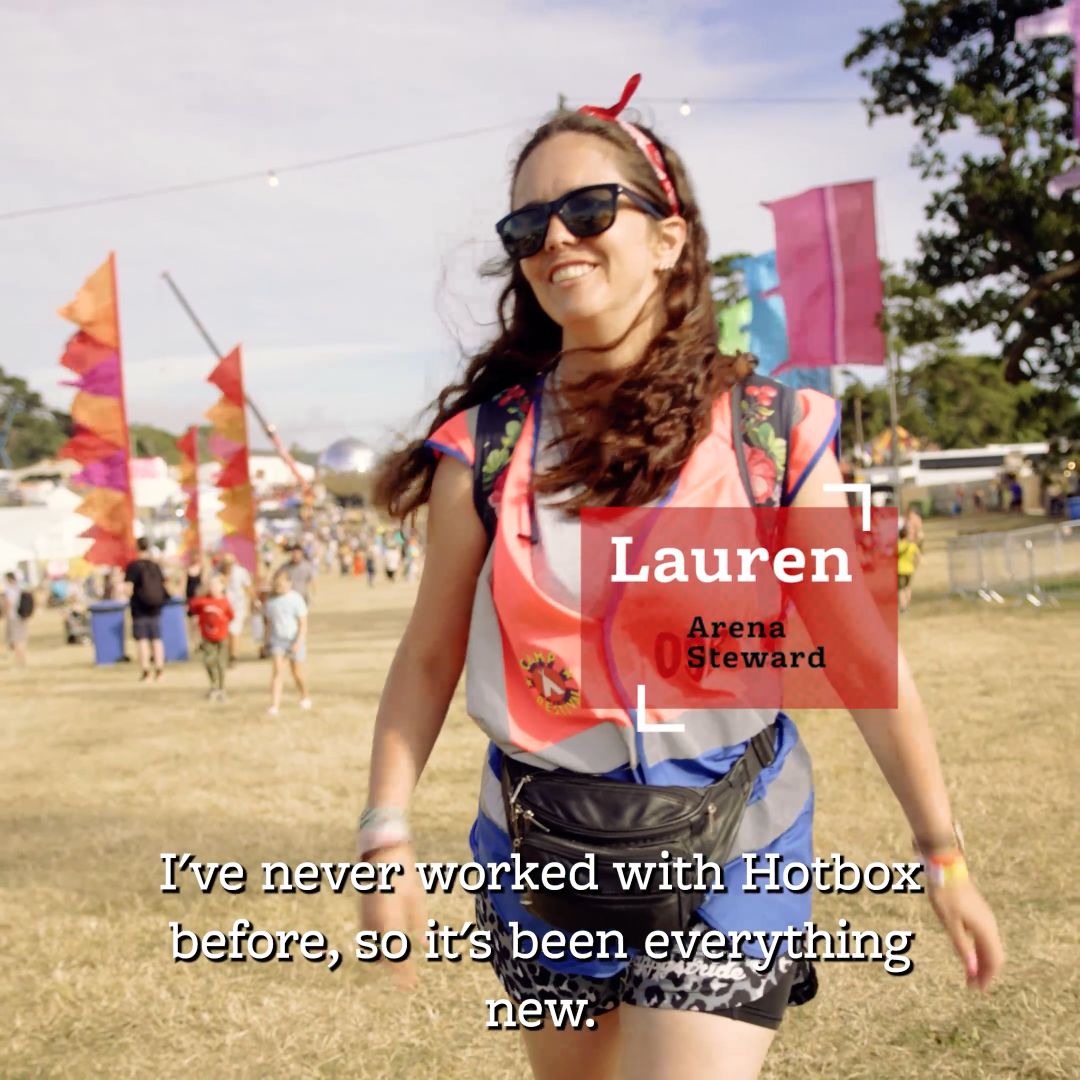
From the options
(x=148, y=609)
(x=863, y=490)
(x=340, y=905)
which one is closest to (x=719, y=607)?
(x=863, y=490)

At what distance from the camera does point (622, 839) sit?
180cm

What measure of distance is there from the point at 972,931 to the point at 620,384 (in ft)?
3.16

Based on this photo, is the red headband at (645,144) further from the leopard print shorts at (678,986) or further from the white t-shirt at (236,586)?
the white t-shirt at (236,586)

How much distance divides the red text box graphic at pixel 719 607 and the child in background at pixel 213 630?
1141 centimetres

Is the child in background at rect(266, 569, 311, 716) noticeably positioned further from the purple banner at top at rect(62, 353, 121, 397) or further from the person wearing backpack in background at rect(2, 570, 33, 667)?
the person wearing backpack in background at rect(2, 570, 33, 667)

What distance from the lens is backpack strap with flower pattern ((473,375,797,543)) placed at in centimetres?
184

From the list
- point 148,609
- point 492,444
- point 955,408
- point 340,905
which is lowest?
point 340,905

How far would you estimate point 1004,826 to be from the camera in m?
5.96

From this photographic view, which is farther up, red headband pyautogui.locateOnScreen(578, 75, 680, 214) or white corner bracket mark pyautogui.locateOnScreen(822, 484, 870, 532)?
red headband pyautogui.locateOnScreen(578, 75, 680, 214)

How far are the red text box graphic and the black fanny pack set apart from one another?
0.41 ft

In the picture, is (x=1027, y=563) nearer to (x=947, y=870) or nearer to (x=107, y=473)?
(x=107, y=473)

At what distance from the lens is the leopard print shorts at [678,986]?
1812 mm

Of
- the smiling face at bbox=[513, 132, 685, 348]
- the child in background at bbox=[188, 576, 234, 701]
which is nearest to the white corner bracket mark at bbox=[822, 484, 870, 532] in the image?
the smiling face at bbox=[513, 132, 685, 348]

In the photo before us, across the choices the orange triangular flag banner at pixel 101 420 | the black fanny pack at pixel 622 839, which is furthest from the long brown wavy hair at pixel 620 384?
the orange triangular flag banner at pixel 101 420
